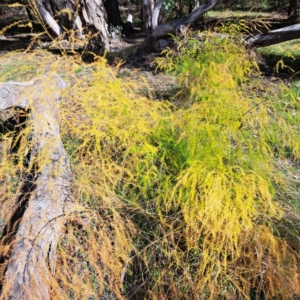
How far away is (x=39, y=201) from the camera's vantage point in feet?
6.48

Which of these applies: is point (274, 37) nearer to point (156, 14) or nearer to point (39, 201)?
point (156, 14)

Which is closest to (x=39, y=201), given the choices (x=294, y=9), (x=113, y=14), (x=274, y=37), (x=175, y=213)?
(x=175, y=213)

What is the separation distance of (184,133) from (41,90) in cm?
177

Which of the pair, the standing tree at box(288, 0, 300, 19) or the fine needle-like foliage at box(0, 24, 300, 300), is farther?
the standing tree at box(288, 0, 300, 19)

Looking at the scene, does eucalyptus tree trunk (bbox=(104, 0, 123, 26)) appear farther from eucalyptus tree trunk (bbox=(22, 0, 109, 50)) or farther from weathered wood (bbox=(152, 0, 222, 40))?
weathered wood (bbox=(152, 0, 222, 40))

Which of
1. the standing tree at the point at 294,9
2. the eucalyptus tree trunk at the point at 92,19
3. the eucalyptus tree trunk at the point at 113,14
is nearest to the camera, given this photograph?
the eucalyptus tree trunk at the point at 92,19

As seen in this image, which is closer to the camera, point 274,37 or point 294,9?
point 274,37

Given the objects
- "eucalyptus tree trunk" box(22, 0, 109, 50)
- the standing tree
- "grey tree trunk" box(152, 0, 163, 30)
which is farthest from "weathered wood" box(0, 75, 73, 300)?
the standing tree

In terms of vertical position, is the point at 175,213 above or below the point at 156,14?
Result: below

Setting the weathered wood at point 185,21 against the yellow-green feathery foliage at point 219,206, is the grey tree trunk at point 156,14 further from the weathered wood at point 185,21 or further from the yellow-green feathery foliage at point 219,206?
the yellow-green feathery foliage at point 219,206

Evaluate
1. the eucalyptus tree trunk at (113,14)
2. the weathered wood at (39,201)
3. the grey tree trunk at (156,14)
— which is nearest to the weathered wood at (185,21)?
the grey tree trunk at (156,14)

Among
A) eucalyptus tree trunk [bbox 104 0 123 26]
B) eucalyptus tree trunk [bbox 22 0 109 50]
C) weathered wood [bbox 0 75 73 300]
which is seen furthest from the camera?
eucalyptus tree trunk [bbox 104 0 123 26]

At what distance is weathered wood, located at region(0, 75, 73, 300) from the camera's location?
1.54 meters

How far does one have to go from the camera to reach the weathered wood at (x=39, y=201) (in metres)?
1.54
